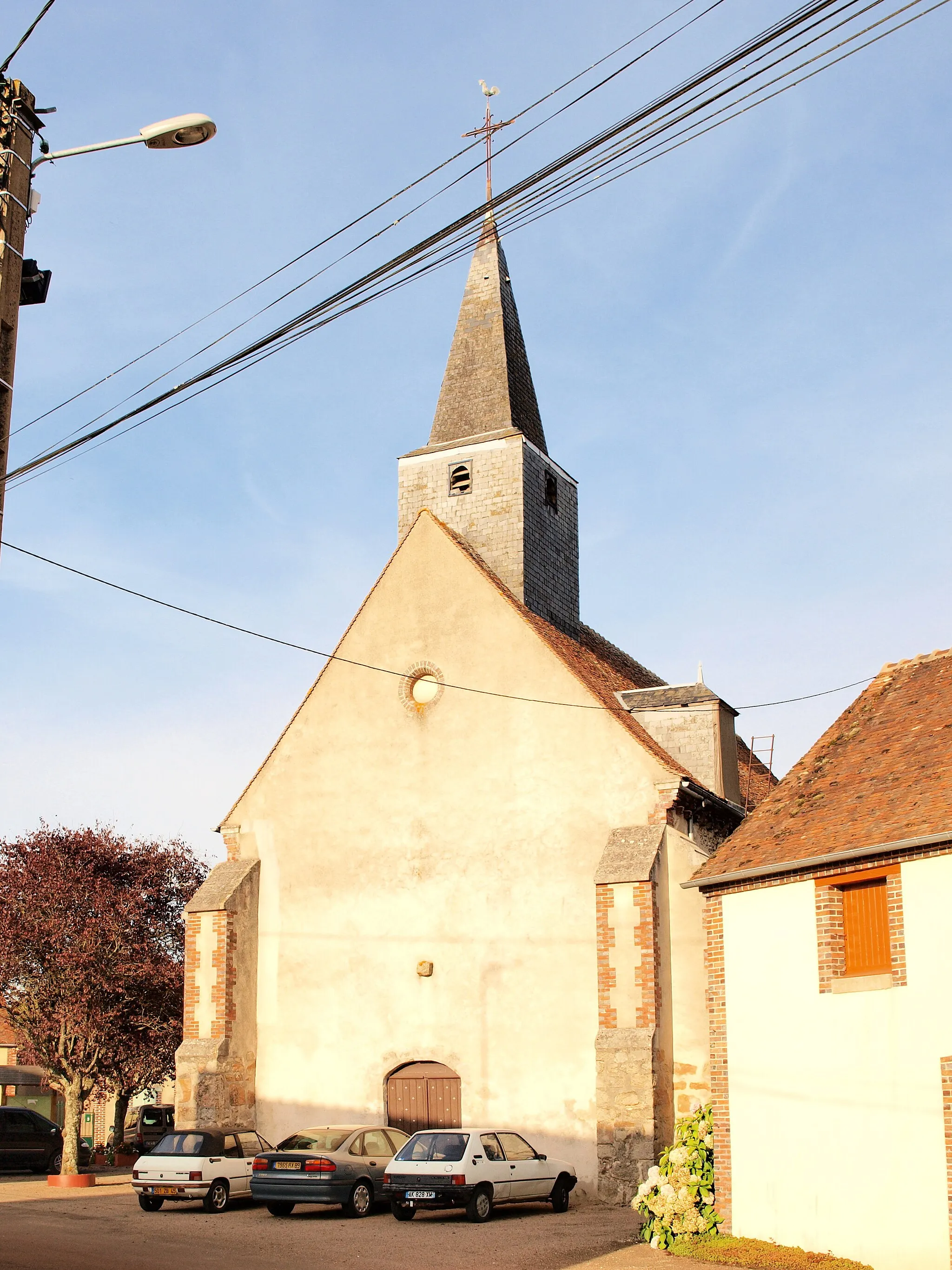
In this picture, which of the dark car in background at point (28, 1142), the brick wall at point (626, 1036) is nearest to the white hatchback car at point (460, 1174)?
the brick wall at point (626, 1036)

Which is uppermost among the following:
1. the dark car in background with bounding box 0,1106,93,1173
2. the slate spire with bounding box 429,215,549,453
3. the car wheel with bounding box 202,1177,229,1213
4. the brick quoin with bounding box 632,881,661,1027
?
the slate spire with bounding box 429,215,549,453

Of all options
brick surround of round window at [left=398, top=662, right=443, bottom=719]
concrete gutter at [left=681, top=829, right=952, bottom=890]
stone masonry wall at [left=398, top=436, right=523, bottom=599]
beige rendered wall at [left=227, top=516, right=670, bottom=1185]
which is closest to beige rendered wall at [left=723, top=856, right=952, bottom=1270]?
concrete gutter at [left=681, top=829, right=952, bottom=890]

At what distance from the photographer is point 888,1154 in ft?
45.4

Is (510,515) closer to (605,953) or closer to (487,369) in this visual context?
(487,369)

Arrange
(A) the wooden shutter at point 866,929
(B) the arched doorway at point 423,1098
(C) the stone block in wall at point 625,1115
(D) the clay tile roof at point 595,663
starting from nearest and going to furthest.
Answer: (A) the wooden shutter at point 866,929
(C) the stone block in wall at point 625,1115
(B) the arched doorway at point 423,1098
(D) the clay tile roof at point 595,663

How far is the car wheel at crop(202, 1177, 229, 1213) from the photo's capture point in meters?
19.7

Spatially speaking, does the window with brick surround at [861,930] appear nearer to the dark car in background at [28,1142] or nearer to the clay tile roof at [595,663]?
the clay tile roof at [595,663]

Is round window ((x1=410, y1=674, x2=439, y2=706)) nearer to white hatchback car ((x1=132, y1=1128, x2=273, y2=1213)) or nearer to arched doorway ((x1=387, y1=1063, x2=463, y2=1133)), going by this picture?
arched doorway ((x1=387, y1=1063, x2=463, y2=1133))

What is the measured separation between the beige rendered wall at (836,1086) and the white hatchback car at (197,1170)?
25.8 feet

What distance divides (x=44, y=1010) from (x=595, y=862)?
38.7ft

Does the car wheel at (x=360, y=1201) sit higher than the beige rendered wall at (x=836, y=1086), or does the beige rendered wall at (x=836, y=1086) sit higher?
the beige rendered wall at (x=836, y=1086)

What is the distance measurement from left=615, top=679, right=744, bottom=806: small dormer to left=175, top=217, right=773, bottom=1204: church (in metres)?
0.05

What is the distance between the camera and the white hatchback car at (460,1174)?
58.7 feet

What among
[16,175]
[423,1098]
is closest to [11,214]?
[16,175]
